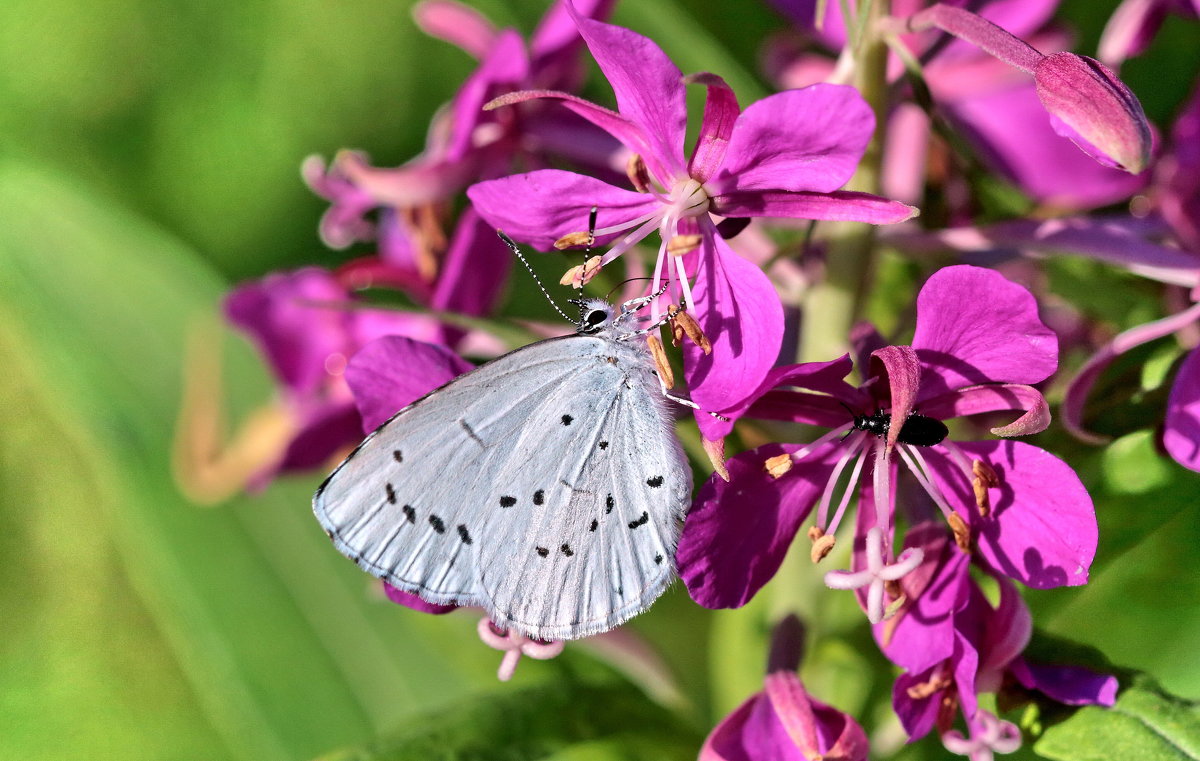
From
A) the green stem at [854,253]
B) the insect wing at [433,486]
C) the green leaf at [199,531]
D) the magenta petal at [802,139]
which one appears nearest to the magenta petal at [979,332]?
the magenta petal at [802,139]

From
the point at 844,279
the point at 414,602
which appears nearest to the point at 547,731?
the point at 414,602

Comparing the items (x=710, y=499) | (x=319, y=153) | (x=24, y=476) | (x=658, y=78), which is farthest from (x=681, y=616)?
(x=24, y=476)

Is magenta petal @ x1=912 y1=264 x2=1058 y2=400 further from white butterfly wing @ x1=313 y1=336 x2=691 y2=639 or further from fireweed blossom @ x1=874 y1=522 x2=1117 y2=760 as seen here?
white butterfly wing @ x1=313 y1=336 x2=691 y2=639

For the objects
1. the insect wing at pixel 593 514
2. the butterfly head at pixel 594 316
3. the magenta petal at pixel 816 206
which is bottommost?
the insect wing at pixel 593 514

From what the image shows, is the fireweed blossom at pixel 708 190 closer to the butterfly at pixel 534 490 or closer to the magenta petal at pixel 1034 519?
the butterfly at pixel 534 490

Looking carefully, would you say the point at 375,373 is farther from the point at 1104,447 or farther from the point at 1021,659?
the point at 1104,447

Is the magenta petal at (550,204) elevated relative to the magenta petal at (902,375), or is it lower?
elevated
